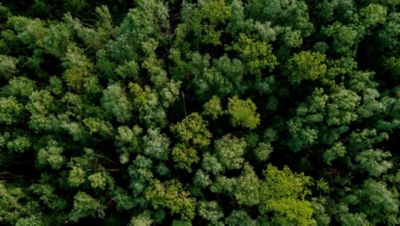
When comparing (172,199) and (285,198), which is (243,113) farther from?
(172,199)

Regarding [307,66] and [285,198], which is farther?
[307,66]

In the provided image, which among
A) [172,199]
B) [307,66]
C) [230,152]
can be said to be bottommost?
[172,199]

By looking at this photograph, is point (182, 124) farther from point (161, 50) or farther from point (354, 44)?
point (354, 44)

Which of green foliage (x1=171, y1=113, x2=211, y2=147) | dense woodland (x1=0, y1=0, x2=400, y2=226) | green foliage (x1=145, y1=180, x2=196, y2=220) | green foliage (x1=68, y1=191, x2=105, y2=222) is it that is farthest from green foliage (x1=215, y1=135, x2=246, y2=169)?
green foliage (x1=68, y1=191, x2=105, y2=222)

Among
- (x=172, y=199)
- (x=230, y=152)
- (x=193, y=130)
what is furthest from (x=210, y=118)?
(x=172, y=199)

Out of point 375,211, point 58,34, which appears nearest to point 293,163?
point 375,211

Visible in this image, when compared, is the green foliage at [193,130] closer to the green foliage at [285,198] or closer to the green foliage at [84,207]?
the green foliage at [285,198]

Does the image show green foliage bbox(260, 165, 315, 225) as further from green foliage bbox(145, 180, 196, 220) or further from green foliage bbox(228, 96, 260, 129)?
green foliage bbox(145, 180, 196, 220)

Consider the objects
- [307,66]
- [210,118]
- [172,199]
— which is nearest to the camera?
[172,199]

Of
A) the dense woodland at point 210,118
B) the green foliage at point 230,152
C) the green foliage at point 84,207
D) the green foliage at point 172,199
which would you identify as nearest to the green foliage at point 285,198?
the dense woodland at point 210,118
